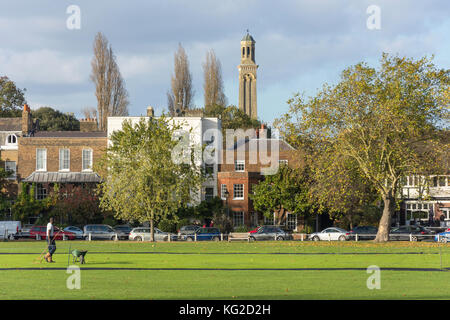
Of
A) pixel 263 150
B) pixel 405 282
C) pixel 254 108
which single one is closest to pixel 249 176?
pixel 263 150

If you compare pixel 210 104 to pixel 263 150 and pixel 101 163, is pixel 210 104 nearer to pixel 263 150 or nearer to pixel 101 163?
pixel 263 150

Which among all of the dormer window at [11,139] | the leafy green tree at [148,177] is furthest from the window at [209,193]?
the dormer window at [11,139]

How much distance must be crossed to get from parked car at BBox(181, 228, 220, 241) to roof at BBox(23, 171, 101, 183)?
15.4m

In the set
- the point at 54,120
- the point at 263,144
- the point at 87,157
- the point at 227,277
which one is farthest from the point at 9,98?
the point at 227,277

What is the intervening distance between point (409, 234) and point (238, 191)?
1865 cm

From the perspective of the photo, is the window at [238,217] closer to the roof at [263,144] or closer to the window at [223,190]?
the window at [223,190]

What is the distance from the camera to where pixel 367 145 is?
48.5m

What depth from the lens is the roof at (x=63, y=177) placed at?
66.7 m

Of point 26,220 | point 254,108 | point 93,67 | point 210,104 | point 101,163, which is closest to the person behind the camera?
point 101,163

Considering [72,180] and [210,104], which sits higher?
[210,104]

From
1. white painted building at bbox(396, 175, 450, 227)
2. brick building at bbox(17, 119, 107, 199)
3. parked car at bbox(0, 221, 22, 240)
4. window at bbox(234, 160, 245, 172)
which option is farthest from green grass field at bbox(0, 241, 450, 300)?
white painted building at bbox(396, 175, 450, 227)

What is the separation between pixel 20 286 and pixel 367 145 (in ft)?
108

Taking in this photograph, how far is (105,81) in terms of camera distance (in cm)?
7925

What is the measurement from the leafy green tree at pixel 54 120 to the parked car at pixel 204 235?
141 feet
